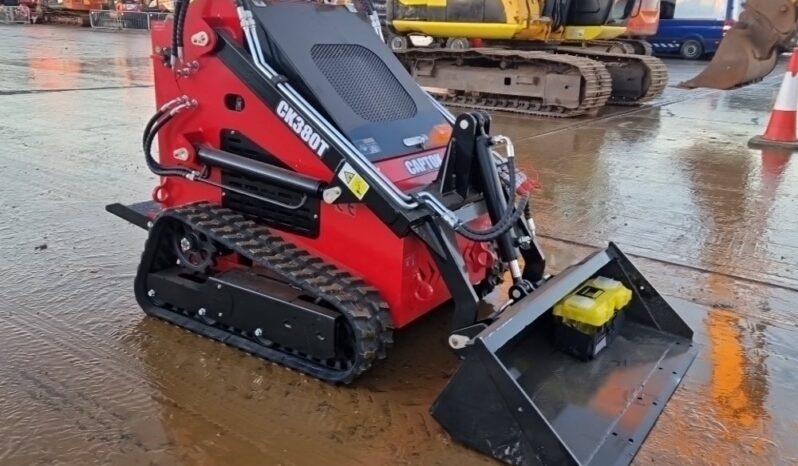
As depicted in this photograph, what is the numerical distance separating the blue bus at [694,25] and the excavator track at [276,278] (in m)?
19.8

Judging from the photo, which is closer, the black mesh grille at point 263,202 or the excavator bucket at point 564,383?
the excavator bucket at point 564,383

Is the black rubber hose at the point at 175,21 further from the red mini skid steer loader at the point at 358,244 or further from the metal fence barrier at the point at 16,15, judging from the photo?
the metal fence barrier at the point at 16,15

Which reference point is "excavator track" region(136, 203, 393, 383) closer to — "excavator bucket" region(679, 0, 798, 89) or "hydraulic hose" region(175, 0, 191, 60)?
"hydraulic hose" region(175, 0, 191, 60)

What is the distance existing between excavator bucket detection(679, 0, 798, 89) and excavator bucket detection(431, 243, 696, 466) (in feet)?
32.6

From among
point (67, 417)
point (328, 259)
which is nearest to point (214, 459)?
point (67, 417)

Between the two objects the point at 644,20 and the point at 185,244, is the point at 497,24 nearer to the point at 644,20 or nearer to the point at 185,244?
the point at 644,20

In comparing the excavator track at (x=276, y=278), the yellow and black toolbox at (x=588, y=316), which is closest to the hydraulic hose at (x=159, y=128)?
the excavator track at (x=276, y=278)

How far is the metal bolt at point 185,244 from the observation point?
3.14 meters

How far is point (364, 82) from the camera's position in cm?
320

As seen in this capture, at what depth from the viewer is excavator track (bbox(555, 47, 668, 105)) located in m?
10.5

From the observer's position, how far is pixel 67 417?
247 centimetres

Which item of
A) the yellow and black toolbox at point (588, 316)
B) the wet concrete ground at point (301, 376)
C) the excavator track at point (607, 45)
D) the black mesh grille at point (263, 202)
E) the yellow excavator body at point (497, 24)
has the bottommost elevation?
the wet concrete ground at point (301, 376)

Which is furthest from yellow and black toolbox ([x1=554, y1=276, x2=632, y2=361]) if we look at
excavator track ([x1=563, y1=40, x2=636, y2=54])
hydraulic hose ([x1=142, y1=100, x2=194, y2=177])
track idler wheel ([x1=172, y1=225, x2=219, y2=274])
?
excavator track ([x1=563, y1=40, x2=636, y2=54])

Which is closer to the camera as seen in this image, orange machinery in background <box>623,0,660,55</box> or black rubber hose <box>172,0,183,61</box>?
black rubber hose <box>172,0,183,61</box>
